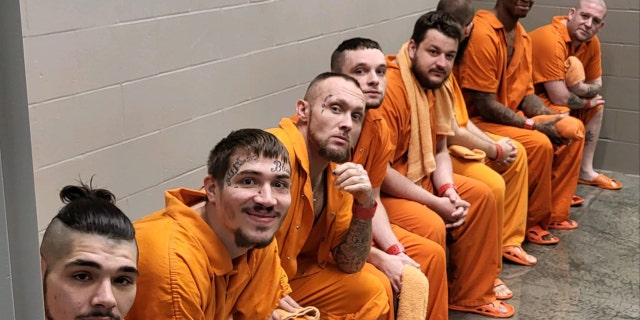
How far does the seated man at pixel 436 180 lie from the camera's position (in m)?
3.46

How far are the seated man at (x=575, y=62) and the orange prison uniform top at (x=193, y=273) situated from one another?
3.05m

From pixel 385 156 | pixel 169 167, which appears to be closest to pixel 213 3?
pixel 169 167

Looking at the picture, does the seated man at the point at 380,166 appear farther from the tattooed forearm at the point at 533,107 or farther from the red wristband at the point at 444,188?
the tattooed forearm at the point at 533,107

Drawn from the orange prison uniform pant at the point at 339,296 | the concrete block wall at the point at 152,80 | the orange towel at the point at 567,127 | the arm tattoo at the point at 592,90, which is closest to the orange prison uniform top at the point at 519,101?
the orange towel at the point at 567,127

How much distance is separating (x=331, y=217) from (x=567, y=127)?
2292mm

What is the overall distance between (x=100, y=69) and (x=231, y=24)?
764 millimetres

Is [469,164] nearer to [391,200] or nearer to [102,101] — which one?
[391,200]

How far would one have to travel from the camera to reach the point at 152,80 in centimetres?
291

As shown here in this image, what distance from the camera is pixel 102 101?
2.69 metres

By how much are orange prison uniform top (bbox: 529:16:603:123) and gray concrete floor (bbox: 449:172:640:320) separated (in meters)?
0.73

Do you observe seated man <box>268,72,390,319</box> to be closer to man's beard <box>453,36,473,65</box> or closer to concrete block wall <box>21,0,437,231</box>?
→ concrete block wall <box>21,0,437,231</box>

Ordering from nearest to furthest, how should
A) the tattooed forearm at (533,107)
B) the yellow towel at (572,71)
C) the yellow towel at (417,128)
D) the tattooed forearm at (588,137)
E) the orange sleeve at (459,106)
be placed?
1. the yellow towel at (417,128)
2. the orange sleeve at (459,106)
3. the tattooed forearm at (533,107)
4. the yellow towel at (572,71)
5. the tattooed forearm at (588,137)

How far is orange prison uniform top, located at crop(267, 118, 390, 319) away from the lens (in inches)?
104

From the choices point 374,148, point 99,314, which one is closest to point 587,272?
point 374,148
